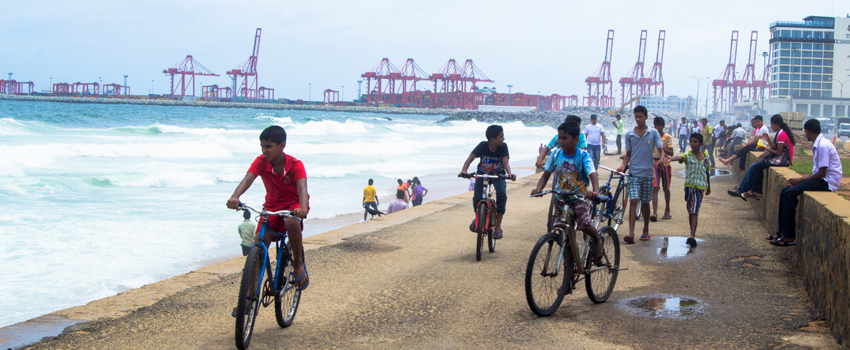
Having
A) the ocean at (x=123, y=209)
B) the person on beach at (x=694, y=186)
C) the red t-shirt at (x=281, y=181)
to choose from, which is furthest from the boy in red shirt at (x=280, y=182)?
the person on beach at (x=694, y=186)

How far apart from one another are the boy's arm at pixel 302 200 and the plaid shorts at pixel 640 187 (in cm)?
421

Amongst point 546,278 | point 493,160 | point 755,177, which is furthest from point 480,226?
point 755,177

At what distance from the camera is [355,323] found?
4.35 m

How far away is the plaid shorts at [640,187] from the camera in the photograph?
6910mm

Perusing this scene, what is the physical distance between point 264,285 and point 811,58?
14639 centimetres

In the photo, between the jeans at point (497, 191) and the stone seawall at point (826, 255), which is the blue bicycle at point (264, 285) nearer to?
the jeans at point (497, 191)

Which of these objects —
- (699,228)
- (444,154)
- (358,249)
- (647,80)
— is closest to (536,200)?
(699,228)

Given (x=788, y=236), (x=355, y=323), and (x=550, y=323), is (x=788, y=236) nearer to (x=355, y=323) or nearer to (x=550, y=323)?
(x=550, y=323)

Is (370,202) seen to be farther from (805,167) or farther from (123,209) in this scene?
(805,167)

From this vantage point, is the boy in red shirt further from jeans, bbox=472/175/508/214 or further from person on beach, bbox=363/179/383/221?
person on beach, bbox=363/179/383/221

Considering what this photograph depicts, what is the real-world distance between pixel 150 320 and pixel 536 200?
25.9ft

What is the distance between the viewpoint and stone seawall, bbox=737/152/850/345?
12.3 feet

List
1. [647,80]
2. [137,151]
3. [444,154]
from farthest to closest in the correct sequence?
[647,80] → [444,154] → [137,151]

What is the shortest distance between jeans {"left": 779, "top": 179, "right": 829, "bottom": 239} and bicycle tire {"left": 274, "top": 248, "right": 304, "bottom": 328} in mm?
4378
